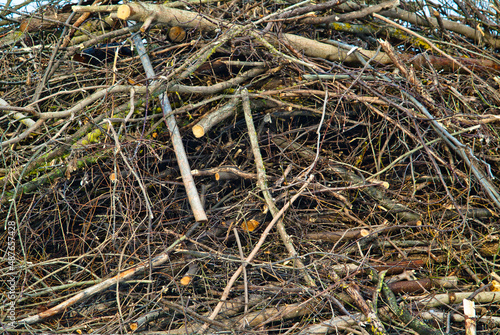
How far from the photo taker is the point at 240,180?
10.4 ft

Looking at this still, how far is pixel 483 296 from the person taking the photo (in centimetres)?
259

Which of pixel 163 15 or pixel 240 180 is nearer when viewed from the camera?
pixel 163 15

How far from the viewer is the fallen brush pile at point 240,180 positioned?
247cm

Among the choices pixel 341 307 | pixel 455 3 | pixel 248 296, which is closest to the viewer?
pixel 341 307

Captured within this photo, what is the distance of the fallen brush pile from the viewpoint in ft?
8.10

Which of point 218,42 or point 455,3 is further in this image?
point 455,3

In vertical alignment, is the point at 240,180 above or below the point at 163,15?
below

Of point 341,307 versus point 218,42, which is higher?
point 218,42

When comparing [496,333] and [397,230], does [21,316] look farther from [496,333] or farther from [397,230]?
[496,333]

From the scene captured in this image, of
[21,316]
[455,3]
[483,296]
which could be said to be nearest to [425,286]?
[483,296]

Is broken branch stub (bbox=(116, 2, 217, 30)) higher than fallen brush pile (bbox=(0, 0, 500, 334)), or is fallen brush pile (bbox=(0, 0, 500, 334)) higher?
broken branch stub (bbox=(116, 2, 217, 30))

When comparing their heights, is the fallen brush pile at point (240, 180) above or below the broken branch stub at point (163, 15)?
below

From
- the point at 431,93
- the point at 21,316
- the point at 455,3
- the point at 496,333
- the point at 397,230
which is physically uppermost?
the point at 455,3

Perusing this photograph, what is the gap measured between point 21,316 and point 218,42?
89.3 inches
